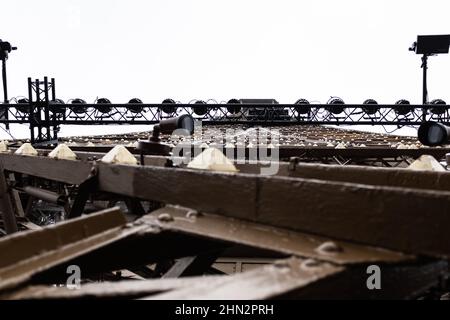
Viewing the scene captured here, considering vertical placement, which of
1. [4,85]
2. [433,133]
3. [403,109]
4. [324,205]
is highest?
[4,85]

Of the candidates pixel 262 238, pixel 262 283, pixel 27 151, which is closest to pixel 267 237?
pixel 262 238

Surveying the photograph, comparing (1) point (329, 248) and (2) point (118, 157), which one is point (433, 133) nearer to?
(1) point (329, 248)

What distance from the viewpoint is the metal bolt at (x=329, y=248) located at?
1564 millimetres

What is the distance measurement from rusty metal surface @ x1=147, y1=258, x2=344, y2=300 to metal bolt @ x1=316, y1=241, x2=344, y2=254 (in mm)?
97

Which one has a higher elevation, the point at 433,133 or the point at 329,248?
the point at 433,133

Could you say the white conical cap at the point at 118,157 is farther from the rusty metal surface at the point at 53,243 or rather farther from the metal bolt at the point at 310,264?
the metal bolt at the point at 310,264

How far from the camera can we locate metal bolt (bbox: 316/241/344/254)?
5.13 ft

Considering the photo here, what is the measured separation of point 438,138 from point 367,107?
1021 inches

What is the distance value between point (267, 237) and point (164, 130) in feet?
6.07

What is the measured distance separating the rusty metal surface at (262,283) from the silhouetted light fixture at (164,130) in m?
1.99

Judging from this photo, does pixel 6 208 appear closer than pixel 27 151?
No

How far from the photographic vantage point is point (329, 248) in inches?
61.8

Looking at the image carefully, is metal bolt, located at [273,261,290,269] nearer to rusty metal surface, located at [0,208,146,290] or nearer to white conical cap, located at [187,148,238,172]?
rusty metal surface, located at [0,208,146,290]
